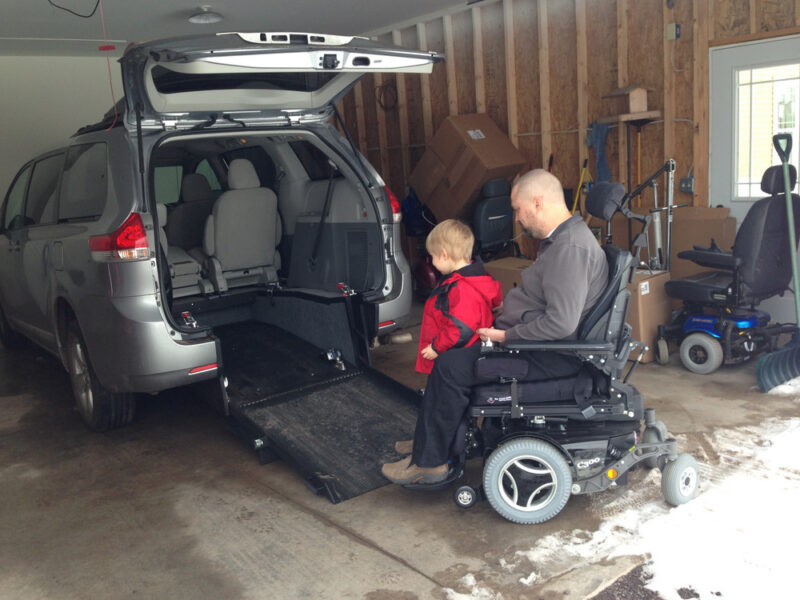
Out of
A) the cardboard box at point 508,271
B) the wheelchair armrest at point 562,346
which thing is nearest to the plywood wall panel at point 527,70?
the cardboard box at point 508,271

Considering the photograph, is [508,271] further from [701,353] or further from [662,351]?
[701,353]

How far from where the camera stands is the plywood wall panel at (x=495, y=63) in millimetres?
7629

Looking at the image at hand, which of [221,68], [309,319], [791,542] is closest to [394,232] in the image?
[309,319]

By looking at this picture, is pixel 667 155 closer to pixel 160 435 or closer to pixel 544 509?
pixel 544 509

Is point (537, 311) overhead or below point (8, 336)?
overhead

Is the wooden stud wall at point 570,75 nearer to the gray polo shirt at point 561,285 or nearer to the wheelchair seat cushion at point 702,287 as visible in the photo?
the wheelchair seat cushion at point 702,287

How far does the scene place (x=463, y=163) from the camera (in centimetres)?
726

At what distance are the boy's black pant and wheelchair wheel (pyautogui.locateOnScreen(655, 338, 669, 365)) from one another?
95.5 inches

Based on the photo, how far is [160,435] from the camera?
4488mm

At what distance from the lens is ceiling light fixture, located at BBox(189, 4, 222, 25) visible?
7.29 m

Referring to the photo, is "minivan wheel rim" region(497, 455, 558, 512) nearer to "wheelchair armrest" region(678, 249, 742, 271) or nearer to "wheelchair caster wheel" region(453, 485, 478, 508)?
"wheelchair caster wheel" region(453, 485, 478, 508)

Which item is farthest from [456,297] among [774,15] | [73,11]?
[73,11]

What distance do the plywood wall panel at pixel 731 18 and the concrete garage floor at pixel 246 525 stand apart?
2.88 metres

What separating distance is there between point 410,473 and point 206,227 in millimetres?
2923
